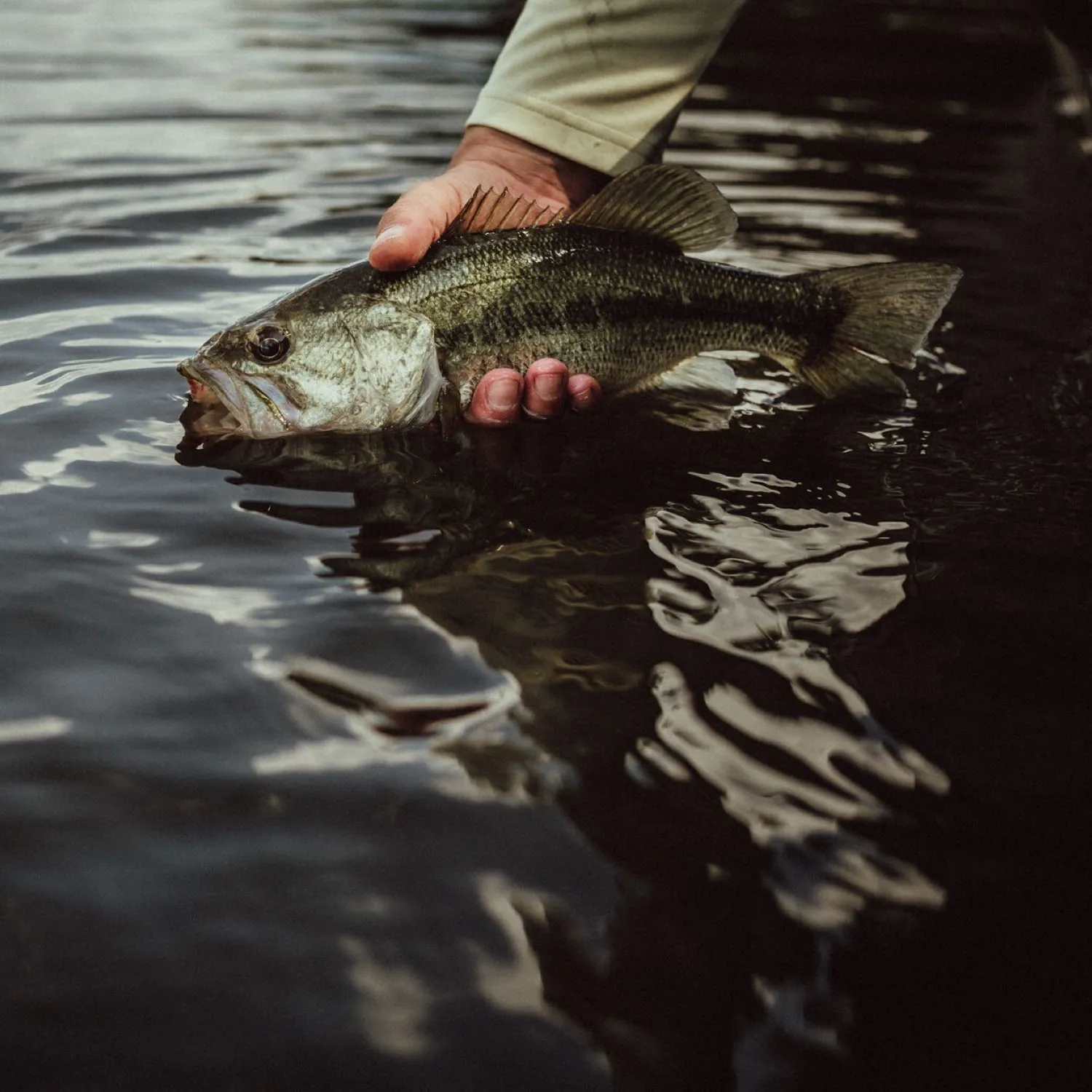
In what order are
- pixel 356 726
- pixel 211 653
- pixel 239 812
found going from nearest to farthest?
pixel 239 812 → pixel 356 726 → pixel 211 653

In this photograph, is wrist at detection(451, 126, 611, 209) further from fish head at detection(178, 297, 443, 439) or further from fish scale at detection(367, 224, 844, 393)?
fish head at detection(178, 297, 443, 439)

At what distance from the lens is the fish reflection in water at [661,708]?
6.40 feet

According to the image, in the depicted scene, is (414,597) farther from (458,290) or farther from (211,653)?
(458,290)

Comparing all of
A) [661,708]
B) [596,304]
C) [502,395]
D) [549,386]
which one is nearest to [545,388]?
[549,386]

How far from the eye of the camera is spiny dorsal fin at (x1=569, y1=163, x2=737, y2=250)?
387 cm

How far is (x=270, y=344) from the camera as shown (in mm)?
3654

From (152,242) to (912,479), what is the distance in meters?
4.13

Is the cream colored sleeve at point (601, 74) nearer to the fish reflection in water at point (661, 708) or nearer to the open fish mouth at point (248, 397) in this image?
the fish reflection in water at point (661, 708)

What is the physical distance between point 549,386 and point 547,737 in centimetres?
171

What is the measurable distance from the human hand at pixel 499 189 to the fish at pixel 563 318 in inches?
2.2

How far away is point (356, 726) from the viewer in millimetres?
2488

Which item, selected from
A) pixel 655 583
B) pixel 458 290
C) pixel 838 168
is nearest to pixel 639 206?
pixel 458 290

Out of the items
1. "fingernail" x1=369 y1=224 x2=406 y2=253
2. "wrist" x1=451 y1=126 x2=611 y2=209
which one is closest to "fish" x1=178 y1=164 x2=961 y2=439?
"fingernail" x1=369 y1=224 x2=406 y2=253

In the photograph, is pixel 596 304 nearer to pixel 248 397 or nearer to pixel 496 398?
pixel 496 398
